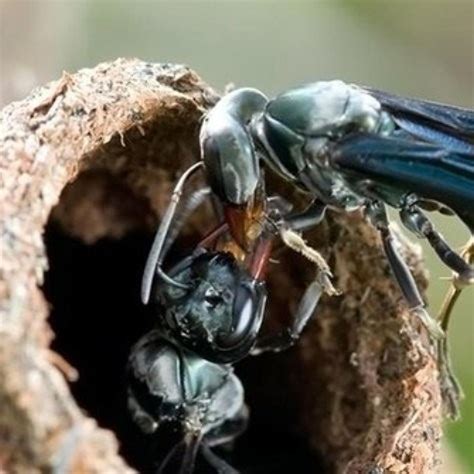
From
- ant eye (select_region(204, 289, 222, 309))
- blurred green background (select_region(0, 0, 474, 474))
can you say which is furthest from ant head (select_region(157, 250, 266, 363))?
blurred green background (select_region(0, 0, 474, 474))

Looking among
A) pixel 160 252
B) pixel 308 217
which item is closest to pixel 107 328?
pixel 160 252

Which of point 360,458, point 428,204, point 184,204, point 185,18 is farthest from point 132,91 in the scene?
point 185,18

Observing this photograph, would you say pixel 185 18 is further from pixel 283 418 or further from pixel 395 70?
pixel 283 418

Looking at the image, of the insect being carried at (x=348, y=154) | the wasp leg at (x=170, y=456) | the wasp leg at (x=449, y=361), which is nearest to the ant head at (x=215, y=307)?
the insect being carried at (x=348, y=154)

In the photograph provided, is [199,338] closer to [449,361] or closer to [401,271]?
[401,271]

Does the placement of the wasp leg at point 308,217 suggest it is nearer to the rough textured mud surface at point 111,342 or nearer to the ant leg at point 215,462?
the rough textured mud surface at point 111,342

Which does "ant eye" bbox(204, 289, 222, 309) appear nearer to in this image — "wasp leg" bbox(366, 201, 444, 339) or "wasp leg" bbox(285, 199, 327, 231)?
"wasp leg" bbox(285, 199, 327, 231)

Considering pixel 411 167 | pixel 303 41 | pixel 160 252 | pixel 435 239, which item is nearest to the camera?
pixel 411 167
